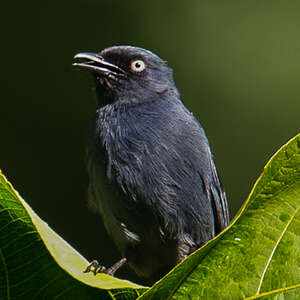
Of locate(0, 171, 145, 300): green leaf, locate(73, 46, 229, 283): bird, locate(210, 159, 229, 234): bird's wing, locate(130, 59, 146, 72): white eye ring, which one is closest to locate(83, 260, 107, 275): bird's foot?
locate(0, 171, 145, 300): green leaf

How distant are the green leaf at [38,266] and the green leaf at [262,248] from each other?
0.60 feet

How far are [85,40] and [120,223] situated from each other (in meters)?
3.59

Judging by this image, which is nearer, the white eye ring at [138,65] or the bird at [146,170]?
the bird at [146,170]

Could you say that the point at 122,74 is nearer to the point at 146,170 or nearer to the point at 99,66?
the point at 99,66

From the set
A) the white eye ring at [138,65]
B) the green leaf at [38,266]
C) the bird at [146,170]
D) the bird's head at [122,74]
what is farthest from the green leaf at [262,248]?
the white eye ring at [138,65]

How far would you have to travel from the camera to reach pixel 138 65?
4.75 meters

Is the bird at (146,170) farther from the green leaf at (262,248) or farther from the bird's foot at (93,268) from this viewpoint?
the green leaf at (262,248)

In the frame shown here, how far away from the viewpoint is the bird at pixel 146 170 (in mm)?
4117

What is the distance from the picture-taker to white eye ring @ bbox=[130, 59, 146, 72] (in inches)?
185

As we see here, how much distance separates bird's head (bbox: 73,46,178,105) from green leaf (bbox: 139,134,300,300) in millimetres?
3095

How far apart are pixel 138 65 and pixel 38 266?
3228 mm

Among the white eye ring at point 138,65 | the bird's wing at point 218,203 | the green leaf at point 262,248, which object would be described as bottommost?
the bird's wing at point 218,203

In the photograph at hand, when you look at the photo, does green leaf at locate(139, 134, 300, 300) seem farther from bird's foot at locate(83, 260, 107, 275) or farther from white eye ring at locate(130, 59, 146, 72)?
white eye ring at locate(130, 59, 146, 72)

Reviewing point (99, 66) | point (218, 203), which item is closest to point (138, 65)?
point (99, 66)
